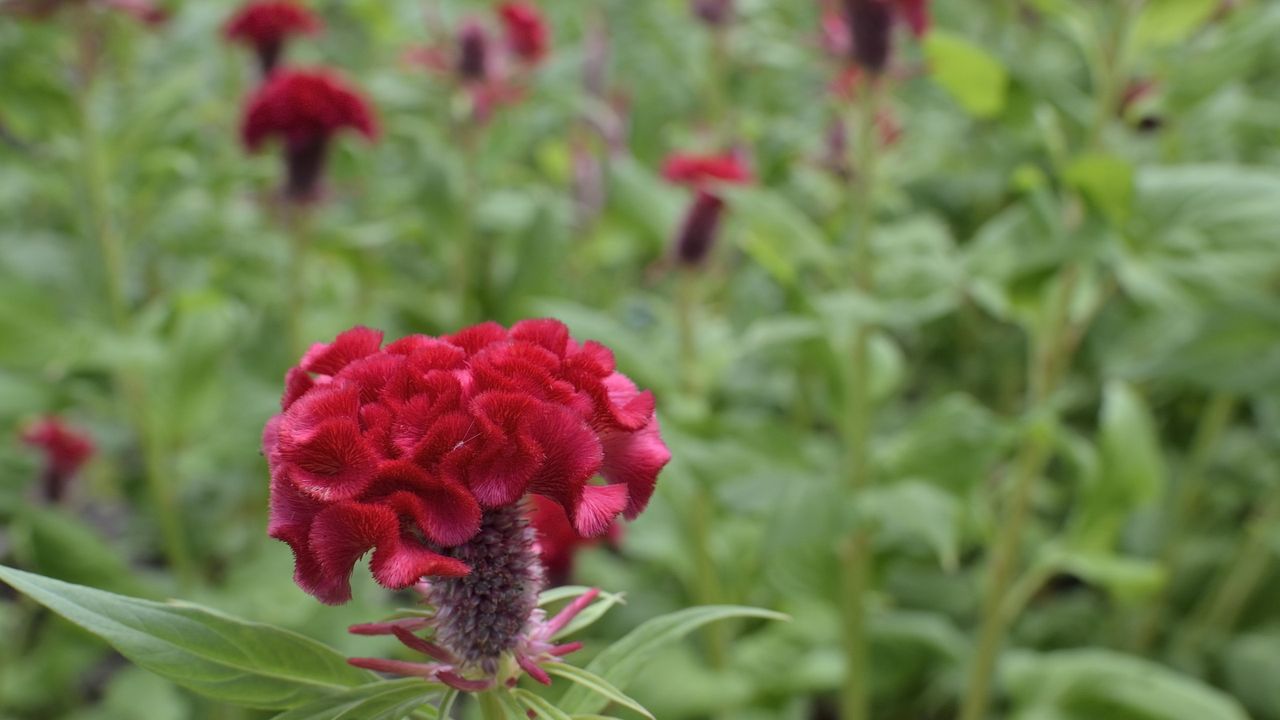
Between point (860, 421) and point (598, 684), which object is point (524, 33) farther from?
point (598, 684)

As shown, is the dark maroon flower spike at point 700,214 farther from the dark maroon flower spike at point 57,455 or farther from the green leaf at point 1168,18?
the dark maroon flower spike at point 57,455

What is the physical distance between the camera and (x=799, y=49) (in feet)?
9.78

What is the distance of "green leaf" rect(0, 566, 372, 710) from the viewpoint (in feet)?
2.08

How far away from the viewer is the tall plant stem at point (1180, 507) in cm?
246

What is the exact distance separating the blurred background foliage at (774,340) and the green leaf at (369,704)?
2.09ft

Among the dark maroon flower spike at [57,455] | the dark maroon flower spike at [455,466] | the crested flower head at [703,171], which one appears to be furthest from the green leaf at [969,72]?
the dark maroon flower spike at [57,455]

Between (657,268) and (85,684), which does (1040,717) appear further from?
(85,684)

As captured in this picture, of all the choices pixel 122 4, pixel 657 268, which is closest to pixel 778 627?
pixel 657 268

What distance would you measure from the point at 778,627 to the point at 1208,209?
115 cm

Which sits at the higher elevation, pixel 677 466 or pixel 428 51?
pixel 428 51

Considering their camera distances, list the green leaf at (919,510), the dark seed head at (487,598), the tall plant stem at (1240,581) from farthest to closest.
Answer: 1. the tall plant stem at (1240,581)
2. the green leaf at (919,510)
3. the dark seed head at (487,598)

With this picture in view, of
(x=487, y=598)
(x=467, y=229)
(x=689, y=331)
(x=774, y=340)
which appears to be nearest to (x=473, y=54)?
(x=467, y=229)

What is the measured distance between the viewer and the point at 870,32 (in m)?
1.88

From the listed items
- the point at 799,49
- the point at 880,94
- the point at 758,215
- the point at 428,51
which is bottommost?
the point at 758,215
